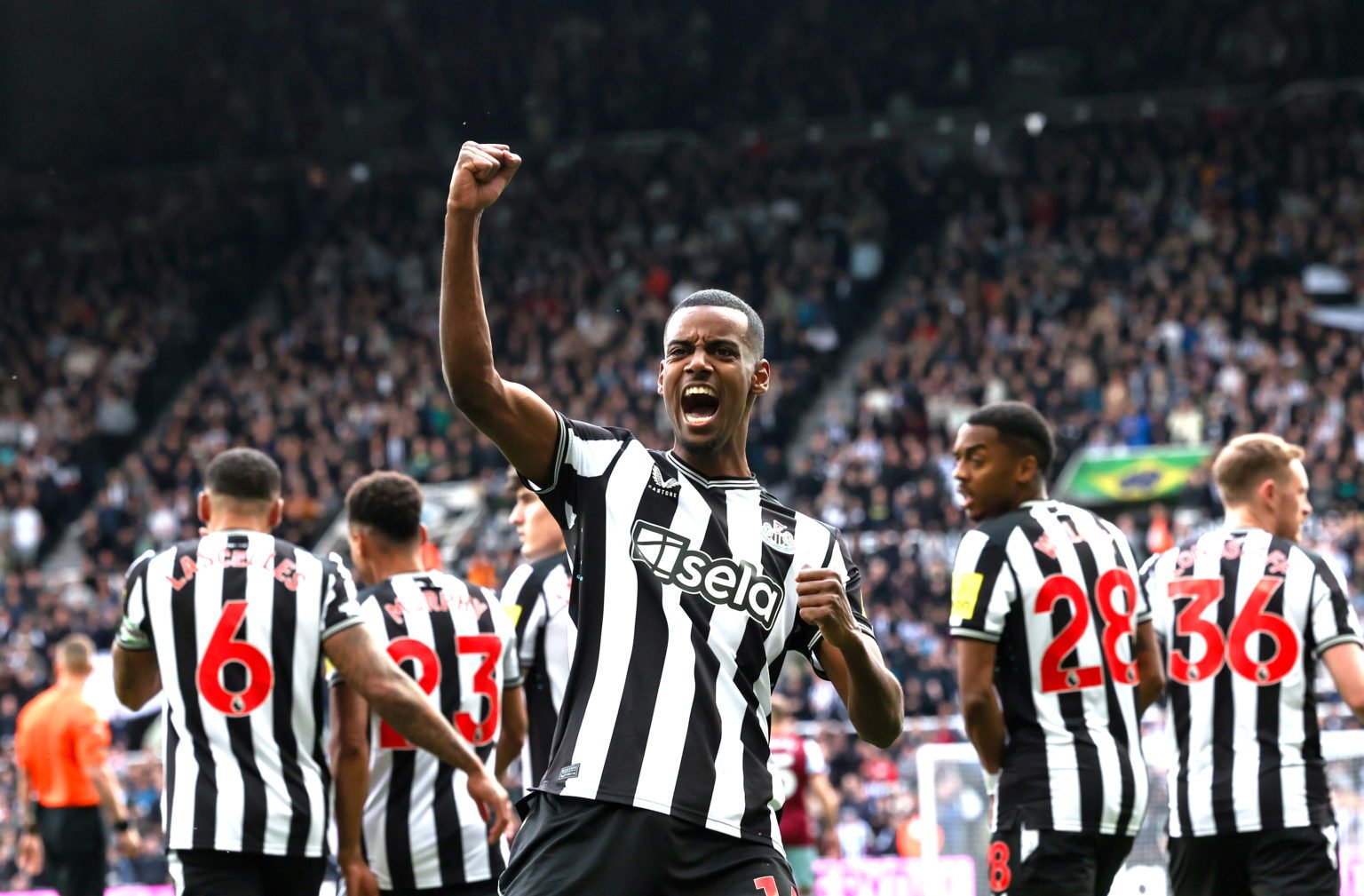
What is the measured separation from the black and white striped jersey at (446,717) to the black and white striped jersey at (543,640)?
0.31 m

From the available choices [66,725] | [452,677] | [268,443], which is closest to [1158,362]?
[268,443]

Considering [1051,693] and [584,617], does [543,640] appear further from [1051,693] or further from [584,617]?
[584,617]

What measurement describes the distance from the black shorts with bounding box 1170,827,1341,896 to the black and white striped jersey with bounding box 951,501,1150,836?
19.5 inches

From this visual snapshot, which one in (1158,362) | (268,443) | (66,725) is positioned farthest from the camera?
(268,443)

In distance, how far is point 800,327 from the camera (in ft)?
77.5

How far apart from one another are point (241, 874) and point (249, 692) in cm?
55

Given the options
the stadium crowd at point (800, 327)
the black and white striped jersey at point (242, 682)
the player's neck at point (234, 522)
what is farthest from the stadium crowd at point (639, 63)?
the black and white striped jersey at point (242, 682)

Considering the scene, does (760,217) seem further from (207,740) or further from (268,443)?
(207,740)

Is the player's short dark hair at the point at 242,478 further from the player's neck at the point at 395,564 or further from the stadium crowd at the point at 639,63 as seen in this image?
the stadium crowd at the point at 639,63

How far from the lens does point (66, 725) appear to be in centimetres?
1019

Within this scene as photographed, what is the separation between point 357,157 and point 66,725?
2004 centimetres

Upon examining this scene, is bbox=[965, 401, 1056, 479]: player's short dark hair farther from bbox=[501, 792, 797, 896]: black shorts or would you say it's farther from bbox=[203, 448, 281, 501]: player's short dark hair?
bbox=[501, 792, 797, 896]: black shorts

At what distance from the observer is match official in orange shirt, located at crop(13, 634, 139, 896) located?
10180 mm

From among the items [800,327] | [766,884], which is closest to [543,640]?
[766,884]
